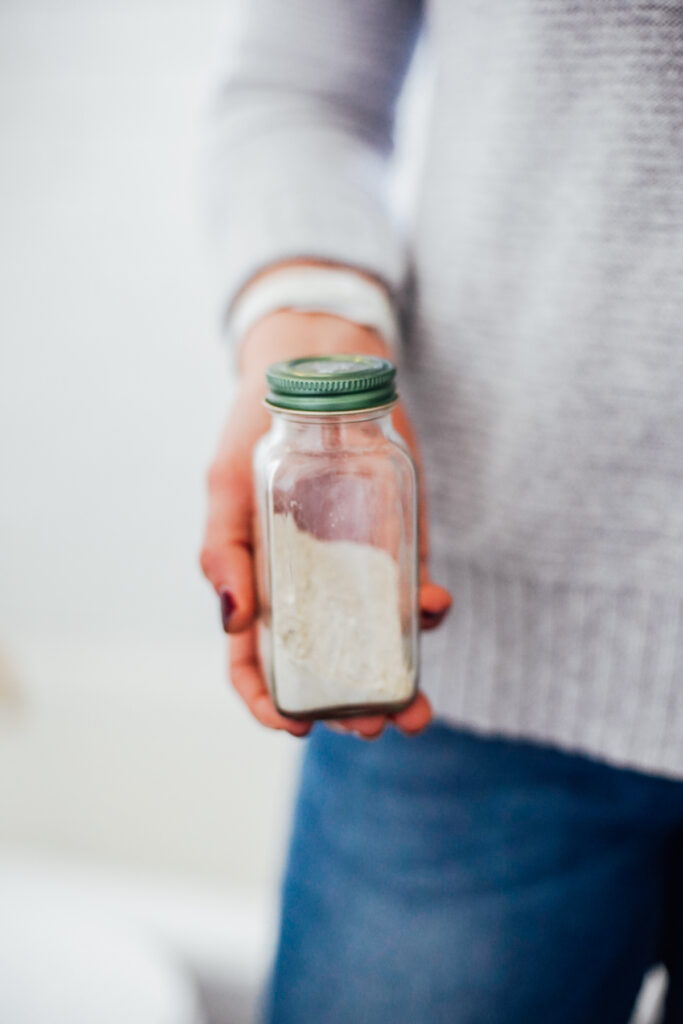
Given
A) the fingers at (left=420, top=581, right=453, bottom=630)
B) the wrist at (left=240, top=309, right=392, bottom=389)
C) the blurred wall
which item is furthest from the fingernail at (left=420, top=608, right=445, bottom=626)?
the blurred wall

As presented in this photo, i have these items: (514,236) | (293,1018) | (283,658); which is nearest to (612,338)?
(514,236)

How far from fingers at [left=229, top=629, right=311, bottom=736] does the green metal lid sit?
3.9 inches

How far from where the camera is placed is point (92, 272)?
0.95 m

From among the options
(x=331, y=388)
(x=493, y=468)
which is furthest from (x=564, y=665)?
A: (x=331, y=388)

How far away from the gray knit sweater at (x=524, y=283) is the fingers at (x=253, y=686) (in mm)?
131

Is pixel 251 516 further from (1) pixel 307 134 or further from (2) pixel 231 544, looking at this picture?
(1) pixel 307 134

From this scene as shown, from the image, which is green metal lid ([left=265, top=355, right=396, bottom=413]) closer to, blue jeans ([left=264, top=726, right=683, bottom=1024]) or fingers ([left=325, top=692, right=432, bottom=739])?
fingers ([left=325, top=692, right=432, bottom=739])

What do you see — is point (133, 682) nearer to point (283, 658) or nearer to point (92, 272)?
point (92, 272)

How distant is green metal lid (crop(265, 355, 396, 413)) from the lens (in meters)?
0.25

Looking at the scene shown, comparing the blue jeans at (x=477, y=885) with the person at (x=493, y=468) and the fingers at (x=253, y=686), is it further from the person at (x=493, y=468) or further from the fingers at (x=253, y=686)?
the fingers at (x=253, y=686)

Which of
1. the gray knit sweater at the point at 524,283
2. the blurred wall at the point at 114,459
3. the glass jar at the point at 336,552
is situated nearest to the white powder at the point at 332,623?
the glass jar at the point at 336,552

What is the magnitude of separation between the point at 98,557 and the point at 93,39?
65 cm

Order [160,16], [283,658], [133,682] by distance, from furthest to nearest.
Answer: [133,682]
[160,16]
[283,658]

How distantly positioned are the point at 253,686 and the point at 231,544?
58 millimetres
